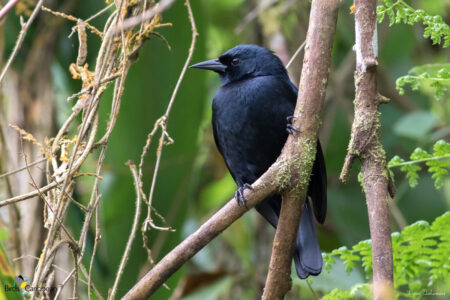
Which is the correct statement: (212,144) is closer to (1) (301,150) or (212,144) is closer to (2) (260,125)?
(2) (260,125)

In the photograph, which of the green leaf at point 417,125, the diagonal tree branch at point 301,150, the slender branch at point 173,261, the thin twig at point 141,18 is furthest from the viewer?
the green leaf at point 417,125

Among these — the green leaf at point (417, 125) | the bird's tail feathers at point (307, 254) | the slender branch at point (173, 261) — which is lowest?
the bird's tail feathers at point (307, 254)

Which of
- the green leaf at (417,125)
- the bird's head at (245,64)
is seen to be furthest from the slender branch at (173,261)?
the green leaf at (417,125)

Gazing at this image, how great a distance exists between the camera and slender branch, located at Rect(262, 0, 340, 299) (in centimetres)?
201

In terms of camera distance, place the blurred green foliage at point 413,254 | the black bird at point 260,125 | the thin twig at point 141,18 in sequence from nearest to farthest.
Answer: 1. the blurred green foliage at point 413,254
2. the thin twig at point 141,18
3. the black bird at point 260,125

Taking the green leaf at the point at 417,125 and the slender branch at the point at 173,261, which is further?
the green leaf at the point at 417,125

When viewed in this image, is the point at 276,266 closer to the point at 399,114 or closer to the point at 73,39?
the point at 73,39

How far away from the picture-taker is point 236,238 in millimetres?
4191

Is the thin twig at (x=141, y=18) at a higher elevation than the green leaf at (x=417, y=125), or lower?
higher

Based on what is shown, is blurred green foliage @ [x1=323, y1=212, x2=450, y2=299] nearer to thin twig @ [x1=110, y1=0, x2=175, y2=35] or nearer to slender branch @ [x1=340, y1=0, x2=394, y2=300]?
slender branch @ [x1=340, y1=0, x2=394, y2=300]

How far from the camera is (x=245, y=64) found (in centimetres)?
335

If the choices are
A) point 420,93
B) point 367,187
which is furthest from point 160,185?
point 420,93

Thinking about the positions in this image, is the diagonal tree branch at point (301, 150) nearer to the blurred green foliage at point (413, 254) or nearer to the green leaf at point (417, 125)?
the blurred green foliage at point (413, 254)

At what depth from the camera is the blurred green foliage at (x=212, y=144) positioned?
3.24 metres
